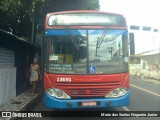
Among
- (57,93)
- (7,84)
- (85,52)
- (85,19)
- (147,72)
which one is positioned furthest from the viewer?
(147,72)

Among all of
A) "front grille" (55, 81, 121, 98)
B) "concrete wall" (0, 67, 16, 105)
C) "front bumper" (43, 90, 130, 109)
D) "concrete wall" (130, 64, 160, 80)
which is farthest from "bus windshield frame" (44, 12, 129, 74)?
"concrete wall" (130, 64, 160, 80)

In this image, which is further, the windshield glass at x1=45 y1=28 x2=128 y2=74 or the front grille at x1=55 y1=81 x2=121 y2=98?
the windshield glass at x1=45 y1=28 x2=128 y2=74

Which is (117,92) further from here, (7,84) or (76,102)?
(7,84)

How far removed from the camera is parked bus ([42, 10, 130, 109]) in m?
10.1

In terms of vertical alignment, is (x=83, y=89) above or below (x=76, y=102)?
above

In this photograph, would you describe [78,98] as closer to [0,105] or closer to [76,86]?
[76,86]

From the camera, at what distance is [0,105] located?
12594mm

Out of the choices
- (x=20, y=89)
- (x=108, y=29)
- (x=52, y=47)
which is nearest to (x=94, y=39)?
(x=108, y=29)

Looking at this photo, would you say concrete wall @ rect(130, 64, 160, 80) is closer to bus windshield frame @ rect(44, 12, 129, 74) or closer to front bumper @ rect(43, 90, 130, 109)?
bus windshield frame @ rect(44, 12, 129, 74)

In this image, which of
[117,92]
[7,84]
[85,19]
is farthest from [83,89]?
[7,84]

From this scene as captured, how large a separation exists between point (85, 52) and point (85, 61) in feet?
0.86

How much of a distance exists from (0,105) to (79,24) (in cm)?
435

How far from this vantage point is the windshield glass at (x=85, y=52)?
10227mm

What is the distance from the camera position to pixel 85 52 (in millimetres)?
10266
